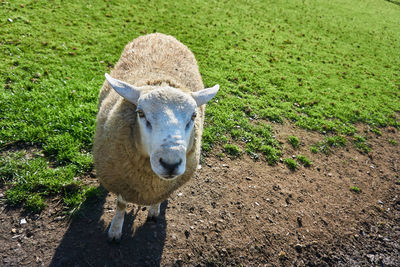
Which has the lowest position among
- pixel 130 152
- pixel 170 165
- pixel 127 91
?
pixel 130 152

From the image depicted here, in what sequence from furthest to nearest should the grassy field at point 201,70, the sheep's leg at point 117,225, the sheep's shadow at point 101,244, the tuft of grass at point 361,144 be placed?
the tuft of grass at point 361,144 → the grassy field at point 201,70 → the sheep's leg at point 117,225 → the sheep's shadow at point 101,244

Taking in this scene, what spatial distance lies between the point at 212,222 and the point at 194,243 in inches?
18.0

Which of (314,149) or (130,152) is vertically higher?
(130,152)

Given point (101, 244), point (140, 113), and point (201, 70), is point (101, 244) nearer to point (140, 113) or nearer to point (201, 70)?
point (140, 113)

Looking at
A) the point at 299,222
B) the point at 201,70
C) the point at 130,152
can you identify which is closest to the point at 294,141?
the point at 299,222

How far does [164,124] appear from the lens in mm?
2264

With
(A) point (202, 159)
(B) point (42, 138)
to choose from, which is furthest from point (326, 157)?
(B) point (42, 138)

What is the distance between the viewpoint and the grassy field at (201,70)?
3.80m

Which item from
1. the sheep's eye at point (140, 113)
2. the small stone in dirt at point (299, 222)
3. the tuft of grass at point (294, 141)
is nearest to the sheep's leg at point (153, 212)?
the sheep's eye at point (140, 113)

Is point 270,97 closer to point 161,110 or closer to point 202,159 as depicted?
point 202,159

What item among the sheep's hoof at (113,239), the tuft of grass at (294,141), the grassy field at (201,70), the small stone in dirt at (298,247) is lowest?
the small stone in dirt at (298,247)

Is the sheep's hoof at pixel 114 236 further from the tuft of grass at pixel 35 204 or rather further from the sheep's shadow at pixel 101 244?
the tuft of grass at pixel 35 204

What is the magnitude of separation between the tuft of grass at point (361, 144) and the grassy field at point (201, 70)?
0.05m

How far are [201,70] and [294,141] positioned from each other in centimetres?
334
